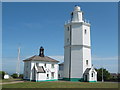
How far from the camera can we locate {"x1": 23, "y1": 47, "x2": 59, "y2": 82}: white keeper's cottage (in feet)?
84.8

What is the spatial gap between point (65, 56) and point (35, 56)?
16.0 ft

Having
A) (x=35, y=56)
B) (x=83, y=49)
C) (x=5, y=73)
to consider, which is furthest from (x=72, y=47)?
(x=5, y=73)

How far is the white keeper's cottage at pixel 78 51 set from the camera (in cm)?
2642

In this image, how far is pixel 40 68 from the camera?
26453 millimetres

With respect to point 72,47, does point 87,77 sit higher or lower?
lower

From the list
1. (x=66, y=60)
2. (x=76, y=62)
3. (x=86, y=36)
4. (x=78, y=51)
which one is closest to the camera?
(x=76, y=62)

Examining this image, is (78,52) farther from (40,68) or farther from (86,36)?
(40,68)

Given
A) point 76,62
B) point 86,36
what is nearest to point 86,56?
point 76,62

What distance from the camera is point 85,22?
2811 centimetres

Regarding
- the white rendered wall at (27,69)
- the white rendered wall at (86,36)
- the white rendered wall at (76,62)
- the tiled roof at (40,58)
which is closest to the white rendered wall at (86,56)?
the white rendered wall at (76,62)

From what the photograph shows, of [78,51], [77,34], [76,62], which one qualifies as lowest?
[76,62]

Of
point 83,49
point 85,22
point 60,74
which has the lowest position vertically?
point 60,74

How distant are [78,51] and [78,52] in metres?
0.16

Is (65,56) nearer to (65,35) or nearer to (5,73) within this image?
(65,35)
